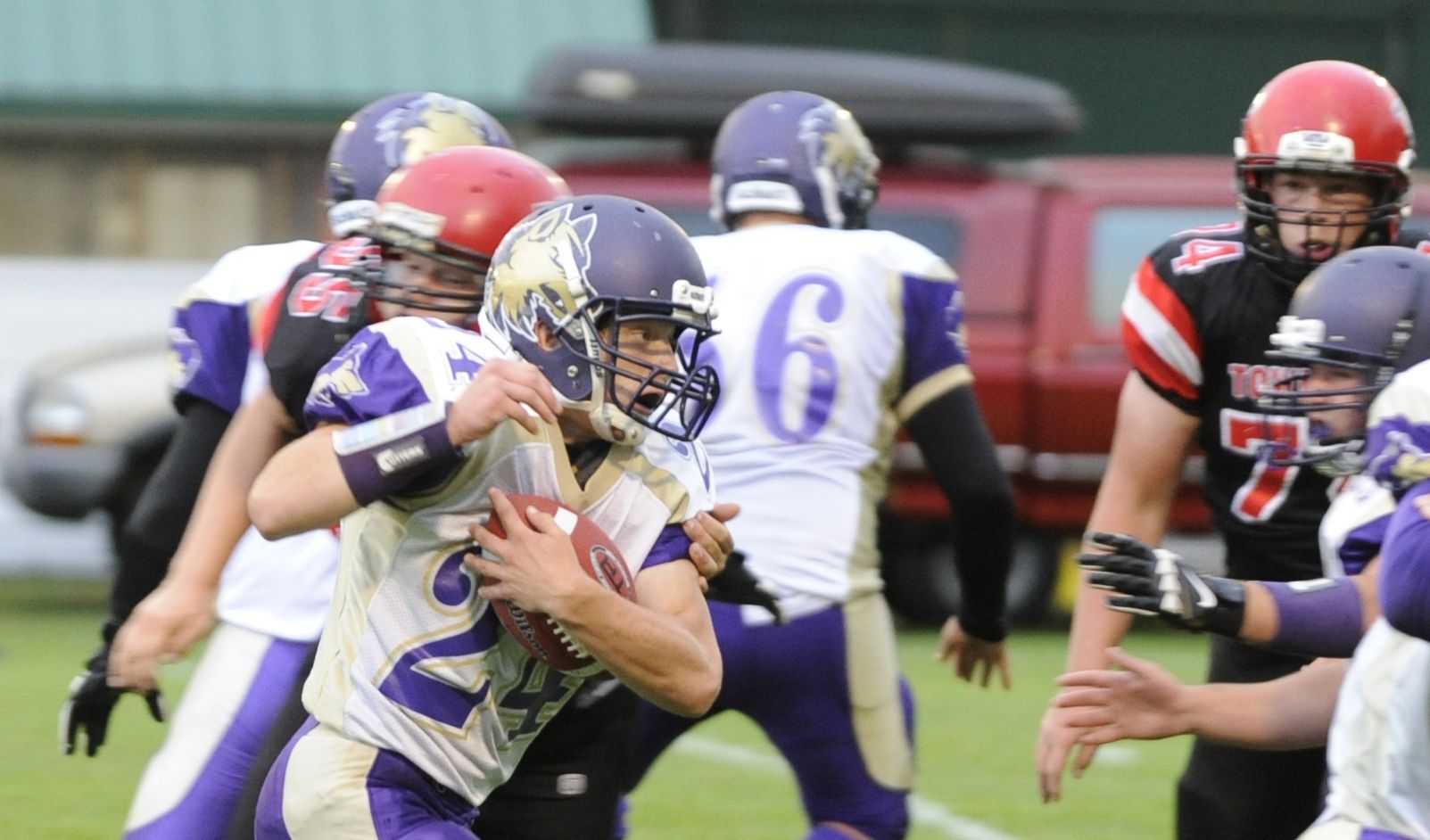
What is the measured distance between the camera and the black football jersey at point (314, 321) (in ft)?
12.2

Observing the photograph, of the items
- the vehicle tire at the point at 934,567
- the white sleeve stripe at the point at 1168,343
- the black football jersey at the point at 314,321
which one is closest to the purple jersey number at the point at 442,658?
the black football jersey at the point at 314,321

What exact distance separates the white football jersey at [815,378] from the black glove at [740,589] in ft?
0.77

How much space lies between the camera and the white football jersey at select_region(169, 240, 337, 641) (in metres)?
4.18

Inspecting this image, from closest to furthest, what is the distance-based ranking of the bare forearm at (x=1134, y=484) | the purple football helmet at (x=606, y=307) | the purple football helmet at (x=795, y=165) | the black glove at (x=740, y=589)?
1. the purple football helmet at (x=606, y=307)
2. the black glove at (x=740, y=589)
3. the bare forearm at (x=1134, y=484)
4. the purple football helmet at (x=795, y=165)

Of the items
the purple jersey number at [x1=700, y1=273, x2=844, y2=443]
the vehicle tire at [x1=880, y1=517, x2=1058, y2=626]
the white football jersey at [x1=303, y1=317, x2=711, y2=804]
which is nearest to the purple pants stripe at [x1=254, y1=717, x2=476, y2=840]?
the white football jersey at [x1=303, y1=317, x2=711, y2=804]

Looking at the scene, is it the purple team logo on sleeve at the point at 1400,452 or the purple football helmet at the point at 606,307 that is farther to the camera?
the purple football helmet at the point at 606,307

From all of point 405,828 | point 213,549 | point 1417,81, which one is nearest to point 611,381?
point 405,828

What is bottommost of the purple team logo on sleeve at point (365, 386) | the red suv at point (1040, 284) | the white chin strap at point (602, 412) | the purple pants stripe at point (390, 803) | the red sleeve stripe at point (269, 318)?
the red suv at point (1040, 284)

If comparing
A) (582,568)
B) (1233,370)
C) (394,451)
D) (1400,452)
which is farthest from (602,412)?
(1233,370)

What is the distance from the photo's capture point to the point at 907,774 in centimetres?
445

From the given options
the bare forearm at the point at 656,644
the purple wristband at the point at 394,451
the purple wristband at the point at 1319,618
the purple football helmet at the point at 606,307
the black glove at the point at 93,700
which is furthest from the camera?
the black glove at the point at 93,700

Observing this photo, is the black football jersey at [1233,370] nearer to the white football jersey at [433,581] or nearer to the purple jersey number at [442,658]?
the white football jersey at [433,581]

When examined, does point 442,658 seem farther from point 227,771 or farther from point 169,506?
point 169,506

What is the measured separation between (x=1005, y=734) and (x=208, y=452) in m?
4.52
